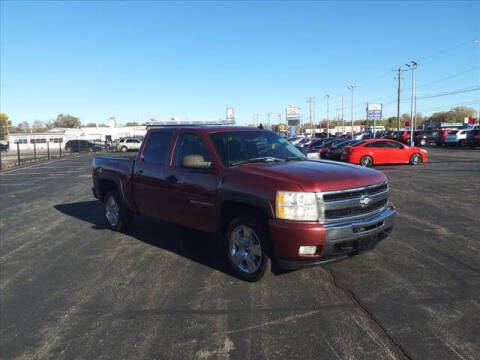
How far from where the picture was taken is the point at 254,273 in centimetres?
460

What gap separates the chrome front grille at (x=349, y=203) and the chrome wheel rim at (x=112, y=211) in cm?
445

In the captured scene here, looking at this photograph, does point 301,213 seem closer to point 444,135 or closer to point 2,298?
point 2,298

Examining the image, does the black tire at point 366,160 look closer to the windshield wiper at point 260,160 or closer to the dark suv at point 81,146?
the windshield wiper at point 260,160

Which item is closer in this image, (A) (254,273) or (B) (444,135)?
(A) (254,273)

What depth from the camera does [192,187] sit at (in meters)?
5.25

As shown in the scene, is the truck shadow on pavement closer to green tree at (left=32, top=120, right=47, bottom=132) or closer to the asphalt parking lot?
the asphalt parking lot

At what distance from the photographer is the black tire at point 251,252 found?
4.40 metres

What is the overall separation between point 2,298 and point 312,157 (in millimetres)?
4468

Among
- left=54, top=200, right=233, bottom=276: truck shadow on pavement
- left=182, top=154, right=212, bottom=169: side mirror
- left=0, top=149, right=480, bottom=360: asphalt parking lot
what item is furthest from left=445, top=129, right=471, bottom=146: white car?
left=182, top=154, right=212, bottom=169: side mirror

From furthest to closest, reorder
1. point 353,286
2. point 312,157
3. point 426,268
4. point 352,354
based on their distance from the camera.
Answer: point 312,157, point 426,268, point 353,286, point 352,354

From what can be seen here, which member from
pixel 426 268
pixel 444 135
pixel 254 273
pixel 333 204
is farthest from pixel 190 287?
pixel 444 135

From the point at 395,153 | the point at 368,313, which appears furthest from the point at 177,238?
the point at 395,153

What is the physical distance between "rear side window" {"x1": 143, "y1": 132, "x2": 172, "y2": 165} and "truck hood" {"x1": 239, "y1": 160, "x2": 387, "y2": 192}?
5.39 feet

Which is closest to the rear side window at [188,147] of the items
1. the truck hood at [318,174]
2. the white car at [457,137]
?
the truck hood at [318,174]
